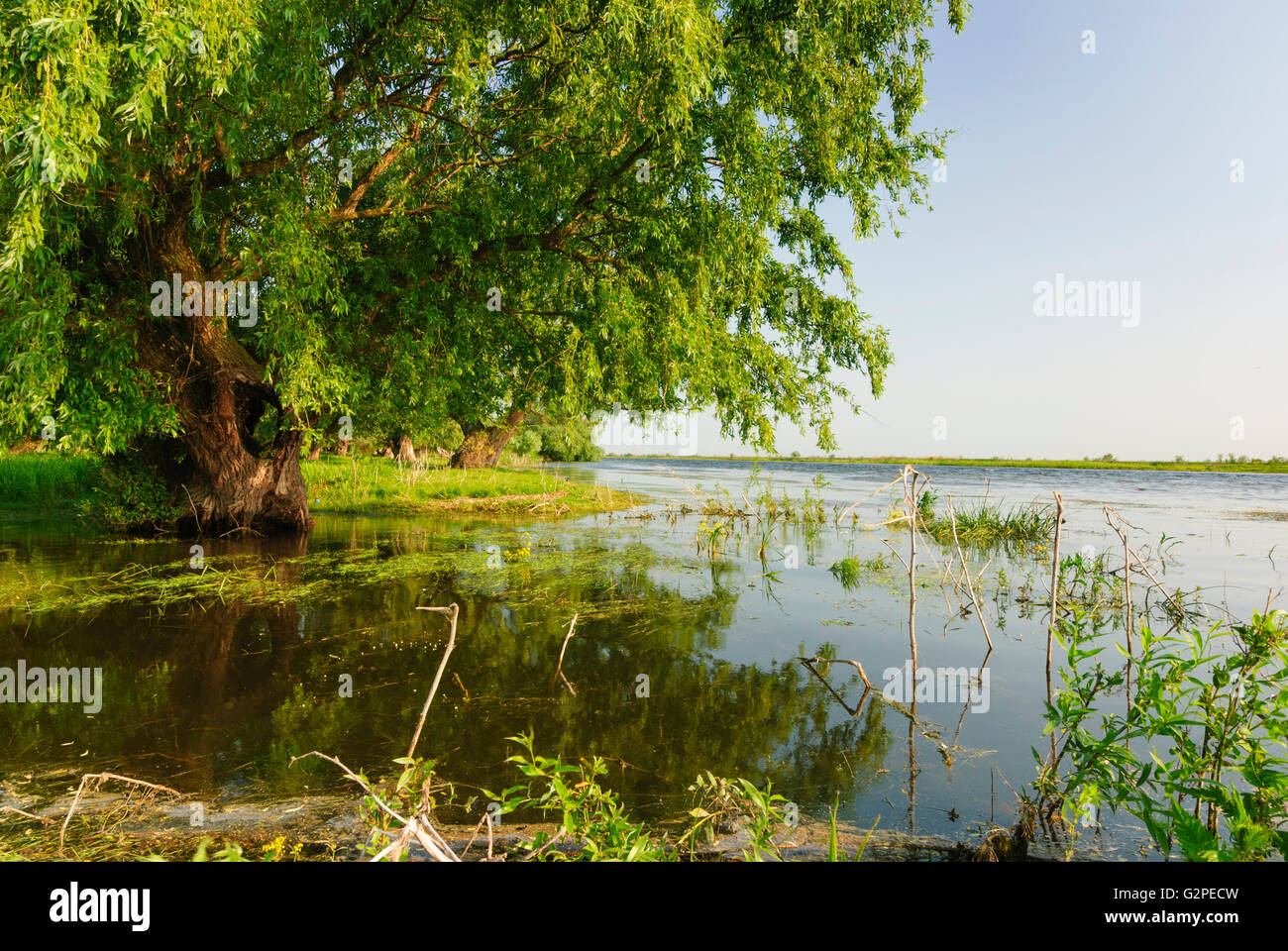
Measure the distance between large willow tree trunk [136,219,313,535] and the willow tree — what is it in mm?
52

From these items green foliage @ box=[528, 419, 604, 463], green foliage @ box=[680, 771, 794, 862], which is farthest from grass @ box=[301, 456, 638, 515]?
green foliage @ box=[528, 419, 604, 463]

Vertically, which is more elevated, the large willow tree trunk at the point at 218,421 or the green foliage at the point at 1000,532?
the large willow tree trunk at the point at 218,421

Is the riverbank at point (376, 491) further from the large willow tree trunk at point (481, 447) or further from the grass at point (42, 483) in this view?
the large willow tree trunk at point (481, 447)

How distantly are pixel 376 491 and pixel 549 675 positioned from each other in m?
16.0

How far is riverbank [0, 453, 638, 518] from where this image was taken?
15.7 meters

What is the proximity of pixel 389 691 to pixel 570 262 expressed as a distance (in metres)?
8.44

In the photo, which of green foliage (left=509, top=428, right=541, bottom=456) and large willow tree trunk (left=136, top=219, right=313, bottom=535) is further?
green foliage (left=509, top=428, right=541, bottom=456)

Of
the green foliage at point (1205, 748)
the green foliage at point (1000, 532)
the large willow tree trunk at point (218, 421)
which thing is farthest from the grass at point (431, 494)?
the green foliage at point (1205, 748)

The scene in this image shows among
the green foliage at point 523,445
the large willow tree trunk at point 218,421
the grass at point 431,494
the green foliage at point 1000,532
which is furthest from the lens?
the green foliage at point 523,445

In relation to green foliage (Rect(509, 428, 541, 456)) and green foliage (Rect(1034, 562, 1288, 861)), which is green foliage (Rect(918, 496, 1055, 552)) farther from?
green foliage (Rect(509, 428, 541, 456))

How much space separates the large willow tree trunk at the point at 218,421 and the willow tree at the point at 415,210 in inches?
2.0

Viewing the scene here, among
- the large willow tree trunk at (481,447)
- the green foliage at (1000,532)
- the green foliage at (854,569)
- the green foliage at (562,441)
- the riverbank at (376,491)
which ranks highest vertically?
the green foliage at (562,441)

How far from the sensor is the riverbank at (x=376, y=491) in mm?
15656
